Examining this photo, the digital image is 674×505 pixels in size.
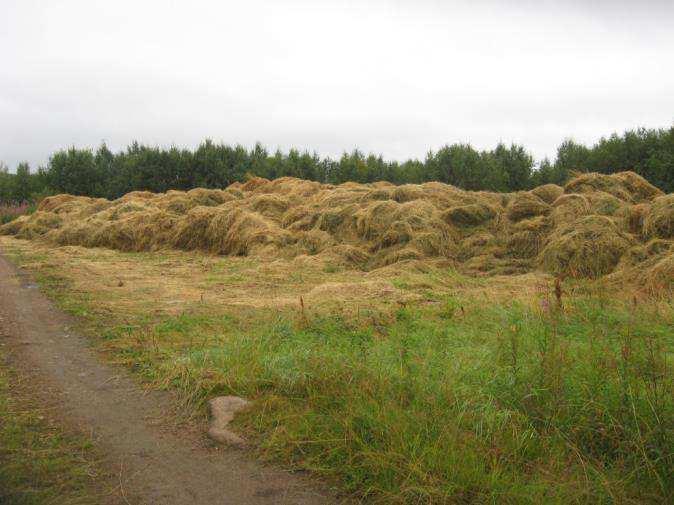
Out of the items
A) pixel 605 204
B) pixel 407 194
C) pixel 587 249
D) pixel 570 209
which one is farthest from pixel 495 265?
pixel 407 194

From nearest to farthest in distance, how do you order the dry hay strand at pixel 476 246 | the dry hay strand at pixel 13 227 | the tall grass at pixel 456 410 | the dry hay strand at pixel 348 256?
the tall grass at pixel 456 410
the dry hay strand at pixel 476 246
the dry hay strand at pixel 348 256
the dry hay strand at pixel 13 227

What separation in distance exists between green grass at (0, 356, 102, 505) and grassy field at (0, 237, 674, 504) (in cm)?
76

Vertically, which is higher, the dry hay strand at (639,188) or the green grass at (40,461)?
the dry hay strand at (639,188)

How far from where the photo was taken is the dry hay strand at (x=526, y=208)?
1059 centimetres

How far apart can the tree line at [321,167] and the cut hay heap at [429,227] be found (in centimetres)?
416

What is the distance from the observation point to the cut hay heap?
867cm

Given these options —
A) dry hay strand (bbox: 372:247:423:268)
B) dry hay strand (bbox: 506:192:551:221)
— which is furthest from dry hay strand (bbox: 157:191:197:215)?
dry hay strand (bbox: 506:192:551:221)

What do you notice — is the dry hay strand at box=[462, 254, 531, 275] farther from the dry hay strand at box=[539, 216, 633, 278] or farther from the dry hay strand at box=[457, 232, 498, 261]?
the dry hay strand at box=[539, 216, 633, 278]

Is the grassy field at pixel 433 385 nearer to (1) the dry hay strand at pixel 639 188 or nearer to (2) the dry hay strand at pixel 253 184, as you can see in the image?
(1) the dry hay strand at pixel 639 188

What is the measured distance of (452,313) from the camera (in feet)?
19.5

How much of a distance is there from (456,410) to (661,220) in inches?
274

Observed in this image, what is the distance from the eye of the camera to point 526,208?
421 inches

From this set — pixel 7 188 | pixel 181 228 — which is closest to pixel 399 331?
pixel 181 228

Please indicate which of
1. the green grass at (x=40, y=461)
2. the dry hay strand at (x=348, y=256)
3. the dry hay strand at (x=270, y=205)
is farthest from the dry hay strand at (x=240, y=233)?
the green grass at (x=40, y=461)
